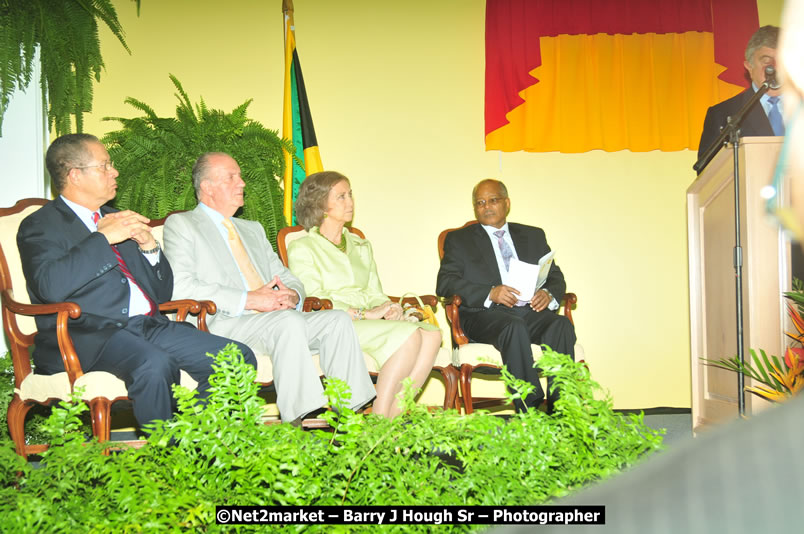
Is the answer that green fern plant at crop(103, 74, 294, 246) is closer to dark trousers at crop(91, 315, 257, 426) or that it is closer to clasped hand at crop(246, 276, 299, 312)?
clasped hand at crop(246, 276, 299, 312)

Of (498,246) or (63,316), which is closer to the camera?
(63,316)

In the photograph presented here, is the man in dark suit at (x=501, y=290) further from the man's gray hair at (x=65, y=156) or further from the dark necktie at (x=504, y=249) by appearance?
the man's gray hair at (x=65, y=156)

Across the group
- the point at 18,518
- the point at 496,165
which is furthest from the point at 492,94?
the point at 18,518

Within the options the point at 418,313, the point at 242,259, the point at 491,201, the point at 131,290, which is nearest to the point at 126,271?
the point at 131,290

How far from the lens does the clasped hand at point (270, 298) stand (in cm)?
318

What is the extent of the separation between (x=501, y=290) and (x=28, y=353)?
7.87 feet

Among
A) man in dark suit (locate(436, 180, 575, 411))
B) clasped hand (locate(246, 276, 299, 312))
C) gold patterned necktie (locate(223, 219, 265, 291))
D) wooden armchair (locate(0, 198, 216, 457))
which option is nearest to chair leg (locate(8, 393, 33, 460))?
wooden armchair (locate(0, 198, 216, 457))

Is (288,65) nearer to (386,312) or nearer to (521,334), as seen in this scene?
(386,312)

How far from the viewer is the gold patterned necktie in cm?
341

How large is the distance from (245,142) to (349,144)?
0.93 metres

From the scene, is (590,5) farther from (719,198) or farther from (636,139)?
(719,198)

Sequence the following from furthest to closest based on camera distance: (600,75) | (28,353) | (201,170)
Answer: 1. (600,75)
2. (201,170)
3. (28,353)

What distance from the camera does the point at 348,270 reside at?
3.73m

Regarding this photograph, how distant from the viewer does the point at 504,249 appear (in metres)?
4.27
